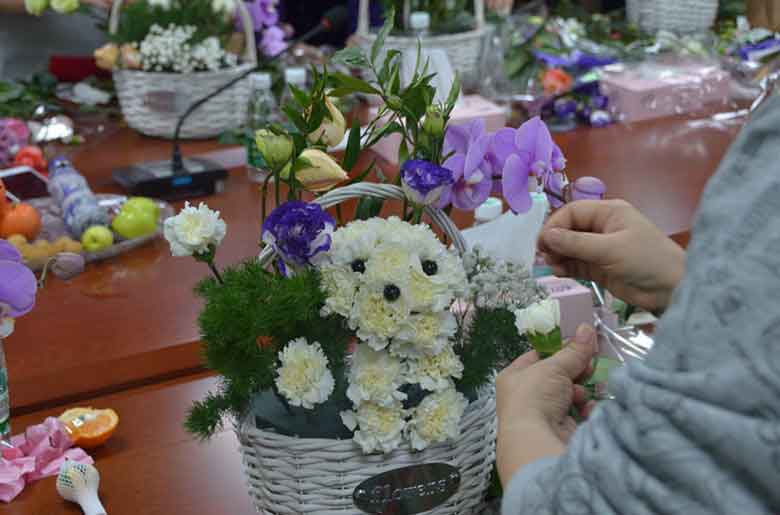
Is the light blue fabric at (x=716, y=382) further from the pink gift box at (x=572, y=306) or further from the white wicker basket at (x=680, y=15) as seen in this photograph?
the white wicker basket at (x=680, y=15)

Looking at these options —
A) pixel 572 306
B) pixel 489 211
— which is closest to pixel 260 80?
pixel 489 211

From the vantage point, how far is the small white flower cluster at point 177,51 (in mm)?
2238

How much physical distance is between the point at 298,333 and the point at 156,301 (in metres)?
0.70

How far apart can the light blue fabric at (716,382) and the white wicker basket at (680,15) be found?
252 cm

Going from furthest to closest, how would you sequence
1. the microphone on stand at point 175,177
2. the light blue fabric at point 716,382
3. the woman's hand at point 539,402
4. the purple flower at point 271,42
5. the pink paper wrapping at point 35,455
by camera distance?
the purple flower at point 271,42 < the microphone on stand at point 175,177 < the pink paper wrapping at point 35,455 < the woman's hand at point 539,402 < the light blue fabric at point 716,382

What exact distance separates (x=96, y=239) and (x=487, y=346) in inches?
36.9

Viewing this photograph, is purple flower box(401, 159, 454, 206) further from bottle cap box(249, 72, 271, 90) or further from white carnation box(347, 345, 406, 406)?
→ bottle cap box(249, 72, 271, 90)

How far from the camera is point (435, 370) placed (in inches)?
36.3

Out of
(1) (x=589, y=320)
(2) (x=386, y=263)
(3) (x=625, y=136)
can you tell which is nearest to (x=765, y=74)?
(3) (x=625, y=136)

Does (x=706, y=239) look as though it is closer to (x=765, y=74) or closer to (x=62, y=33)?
(x=765, y=74)

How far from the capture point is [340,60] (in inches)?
41.4

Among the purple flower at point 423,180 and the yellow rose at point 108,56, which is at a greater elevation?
the purple flower at point 423,180

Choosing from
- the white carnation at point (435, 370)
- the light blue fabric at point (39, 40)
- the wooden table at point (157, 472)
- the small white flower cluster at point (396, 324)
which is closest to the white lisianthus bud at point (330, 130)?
the small white flower cluster at point (396, 324)

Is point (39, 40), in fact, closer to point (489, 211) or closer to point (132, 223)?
point (132, 223)
